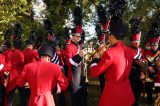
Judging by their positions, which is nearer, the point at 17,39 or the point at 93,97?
the point at 17,39

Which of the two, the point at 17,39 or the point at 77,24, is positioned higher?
the point at 77,24

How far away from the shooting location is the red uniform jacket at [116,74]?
235 inches

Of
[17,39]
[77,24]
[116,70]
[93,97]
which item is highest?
[77,24]

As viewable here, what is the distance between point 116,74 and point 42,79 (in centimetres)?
109

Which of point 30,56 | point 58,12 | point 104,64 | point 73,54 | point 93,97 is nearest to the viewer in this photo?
point 104,64

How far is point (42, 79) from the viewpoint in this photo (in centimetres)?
599

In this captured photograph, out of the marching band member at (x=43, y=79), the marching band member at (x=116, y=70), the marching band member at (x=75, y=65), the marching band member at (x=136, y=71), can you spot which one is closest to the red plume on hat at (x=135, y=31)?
the marching band member at (x=136, y=71)

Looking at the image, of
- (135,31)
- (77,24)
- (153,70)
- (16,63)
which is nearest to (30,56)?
(16,63)

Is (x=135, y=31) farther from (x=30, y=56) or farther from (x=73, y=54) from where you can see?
(x=30, y=56)

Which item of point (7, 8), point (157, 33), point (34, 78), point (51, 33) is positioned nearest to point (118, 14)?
point (157, 33)

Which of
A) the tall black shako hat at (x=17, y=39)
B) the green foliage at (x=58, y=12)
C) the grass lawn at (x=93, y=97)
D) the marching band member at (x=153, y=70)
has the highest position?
the green foliage at (x=58, y=12)

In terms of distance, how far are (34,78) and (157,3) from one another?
8492mm

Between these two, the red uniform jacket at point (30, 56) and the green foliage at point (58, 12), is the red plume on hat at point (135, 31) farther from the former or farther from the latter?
the green foliage at point (58, 12)

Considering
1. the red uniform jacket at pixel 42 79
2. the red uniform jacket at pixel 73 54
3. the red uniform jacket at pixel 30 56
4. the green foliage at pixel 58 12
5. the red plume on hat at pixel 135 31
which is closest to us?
the red uniform jacket at pixel 42 79
